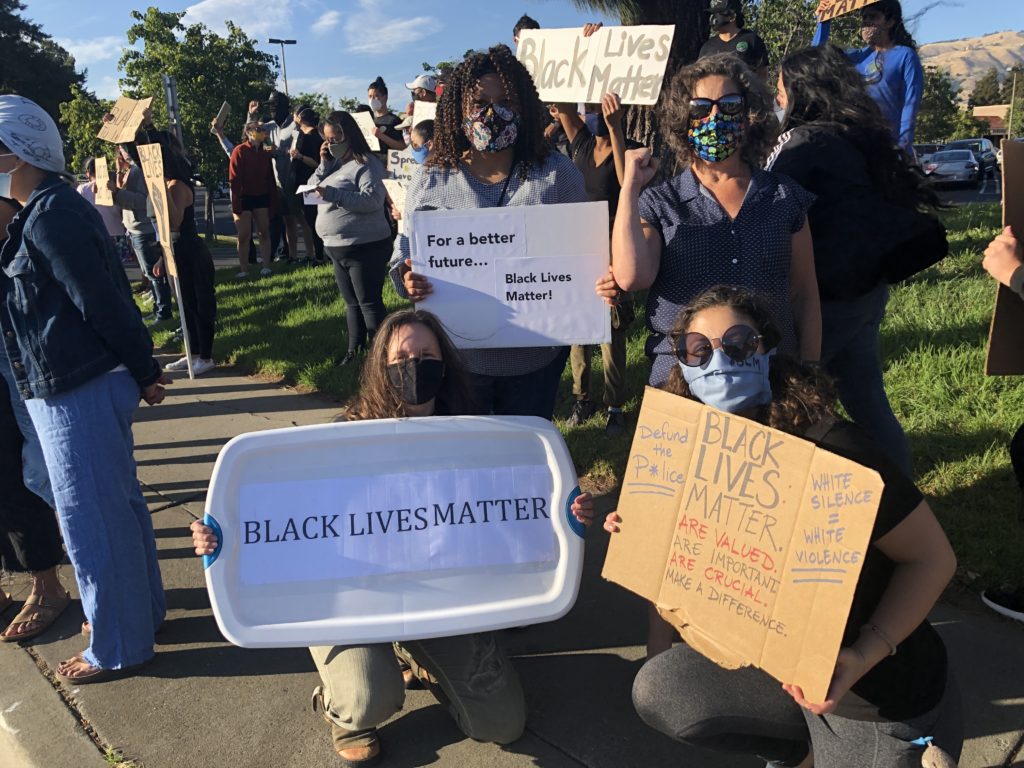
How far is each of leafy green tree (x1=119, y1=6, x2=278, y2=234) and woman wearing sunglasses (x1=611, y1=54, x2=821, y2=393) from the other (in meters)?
17.9

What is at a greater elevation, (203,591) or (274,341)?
(274,341)

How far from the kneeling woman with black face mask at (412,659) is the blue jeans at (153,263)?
24.0ft

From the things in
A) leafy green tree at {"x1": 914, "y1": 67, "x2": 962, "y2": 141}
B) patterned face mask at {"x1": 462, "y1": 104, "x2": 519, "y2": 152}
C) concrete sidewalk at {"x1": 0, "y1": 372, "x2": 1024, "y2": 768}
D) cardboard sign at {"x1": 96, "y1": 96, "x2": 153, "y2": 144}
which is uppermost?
leafy green tree at {"x1": 914, "y1": 67, "x2": 962, "y2": 141}

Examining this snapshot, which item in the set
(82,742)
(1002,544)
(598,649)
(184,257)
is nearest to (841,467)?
(598,649)

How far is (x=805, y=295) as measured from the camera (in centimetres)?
251

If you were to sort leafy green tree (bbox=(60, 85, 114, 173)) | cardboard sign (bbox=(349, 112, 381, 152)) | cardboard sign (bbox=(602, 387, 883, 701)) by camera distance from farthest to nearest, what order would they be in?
1. leafy green tree (bbox=(60, 85, 114, 173))
2. cardboard sign (bbox=(349, 112, 381, 152))
3. cardboard sign (bbox=(602, 387, 883, 701))

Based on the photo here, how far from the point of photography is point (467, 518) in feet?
7.50

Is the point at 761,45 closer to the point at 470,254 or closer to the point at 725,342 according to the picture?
the point at 470,254

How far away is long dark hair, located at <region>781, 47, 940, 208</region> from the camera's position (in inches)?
105

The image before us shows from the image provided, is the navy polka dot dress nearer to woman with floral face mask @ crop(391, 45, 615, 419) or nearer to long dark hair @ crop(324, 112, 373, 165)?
woman with floral face mask @ crop(391, 45, 615, 419)

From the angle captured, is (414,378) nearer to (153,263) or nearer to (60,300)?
(60,300)

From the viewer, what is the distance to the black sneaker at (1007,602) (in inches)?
107

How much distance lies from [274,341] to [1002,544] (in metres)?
6.35

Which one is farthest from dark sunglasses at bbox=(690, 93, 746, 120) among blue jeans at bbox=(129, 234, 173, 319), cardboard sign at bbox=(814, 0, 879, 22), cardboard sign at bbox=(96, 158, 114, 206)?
blue jeans at bbox=(129, 234, 173, 319)
